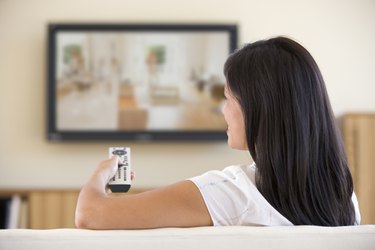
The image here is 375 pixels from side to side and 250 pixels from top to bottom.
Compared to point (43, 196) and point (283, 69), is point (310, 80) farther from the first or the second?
point (43, 196)

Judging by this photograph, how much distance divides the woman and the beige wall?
2.92 m

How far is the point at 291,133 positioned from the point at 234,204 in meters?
0.19

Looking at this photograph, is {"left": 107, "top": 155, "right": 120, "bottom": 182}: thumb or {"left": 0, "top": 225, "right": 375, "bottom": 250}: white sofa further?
{"left": 107, "top": 155, "right": 120, "bottom": 182}: thumb

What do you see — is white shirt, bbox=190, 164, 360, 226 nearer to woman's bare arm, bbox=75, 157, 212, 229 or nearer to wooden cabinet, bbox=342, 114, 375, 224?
woman's bare arm, bbox=75, 157, 212, 229

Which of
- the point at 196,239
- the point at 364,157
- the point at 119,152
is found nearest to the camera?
the point at 196,239

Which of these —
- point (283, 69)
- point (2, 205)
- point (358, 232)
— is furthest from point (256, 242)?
point (2, 205)

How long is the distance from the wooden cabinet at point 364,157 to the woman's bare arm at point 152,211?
116 inches

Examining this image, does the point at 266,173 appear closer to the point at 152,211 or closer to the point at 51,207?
the point at 152,211

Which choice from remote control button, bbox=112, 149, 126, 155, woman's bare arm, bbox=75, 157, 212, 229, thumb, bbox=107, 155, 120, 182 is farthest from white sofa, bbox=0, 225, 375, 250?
Answer: remote control button, bbox=112, 149, 126, 155

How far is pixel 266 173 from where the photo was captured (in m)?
1.29

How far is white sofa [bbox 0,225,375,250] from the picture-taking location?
40.9 inches

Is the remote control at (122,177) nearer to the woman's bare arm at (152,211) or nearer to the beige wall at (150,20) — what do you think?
the woman's bare arm at (152,211)

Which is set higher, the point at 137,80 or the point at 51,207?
the point at 137,80

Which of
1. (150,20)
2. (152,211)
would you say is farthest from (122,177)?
(150,20)
